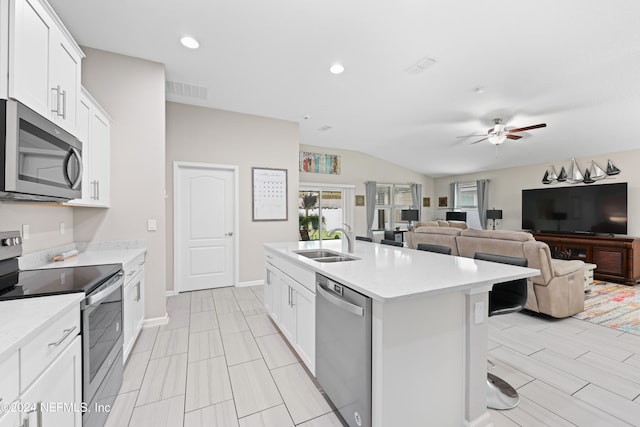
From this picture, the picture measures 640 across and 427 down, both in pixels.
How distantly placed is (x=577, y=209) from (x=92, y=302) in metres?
7.74

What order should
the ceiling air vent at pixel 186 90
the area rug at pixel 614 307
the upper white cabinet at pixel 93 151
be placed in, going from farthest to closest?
the ceiling air vent at pixel 186 90
the area rug at pixel 614 307
the upper white cabinet at pixel 93 151

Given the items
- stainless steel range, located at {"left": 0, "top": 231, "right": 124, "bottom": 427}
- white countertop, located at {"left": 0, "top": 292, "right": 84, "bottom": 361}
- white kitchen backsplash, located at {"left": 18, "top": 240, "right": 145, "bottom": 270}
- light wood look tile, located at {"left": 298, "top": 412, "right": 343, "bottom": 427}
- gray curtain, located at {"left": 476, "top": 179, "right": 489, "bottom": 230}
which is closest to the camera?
white countertop, located at {"left": 0, "top": 292, "right": 84, "bottom": 361}

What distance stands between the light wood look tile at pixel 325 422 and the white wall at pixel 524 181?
683 cm

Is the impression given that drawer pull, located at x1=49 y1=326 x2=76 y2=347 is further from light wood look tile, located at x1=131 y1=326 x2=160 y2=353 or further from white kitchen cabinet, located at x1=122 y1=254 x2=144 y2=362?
light wood look tile, located at x1=131 y1=326 x2=160 y2=353

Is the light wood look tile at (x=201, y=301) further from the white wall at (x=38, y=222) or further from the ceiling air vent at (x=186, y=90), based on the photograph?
the ceiling air vent at (x=186, y=90)

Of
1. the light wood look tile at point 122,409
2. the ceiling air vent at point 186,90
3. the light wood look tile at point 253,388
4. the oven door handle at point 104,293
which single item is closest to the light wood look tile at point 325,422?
the light wood look tile at point 253,388

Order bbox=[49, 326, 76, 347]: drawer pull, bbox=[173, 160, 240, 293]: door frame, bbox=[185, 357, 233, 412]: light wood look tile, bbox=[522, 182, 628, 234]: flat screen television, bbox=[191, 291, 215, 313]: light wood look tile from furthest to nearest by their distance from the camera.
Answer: bbox=[522, 182, 628, 234]: flat screen television, bbox=[173, 160, 240, 293]: door frame, bbox=[191, 291, 215, 313]: light wood look tile, bbox=[185, 357, 233, 412]: light wood look tile, bbox=[49, 326, 76, 347]: drawer pull

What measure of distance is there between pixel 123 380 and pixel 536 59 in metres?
5.08

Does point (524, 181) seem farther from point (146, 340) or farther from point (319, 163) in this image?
point (146, 340)

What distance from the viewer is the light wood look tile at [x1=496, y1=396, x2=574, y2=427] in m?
1.59

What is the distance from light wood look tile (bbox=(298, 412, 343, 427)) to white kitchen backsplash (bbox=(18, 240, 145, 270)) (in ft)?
7.19

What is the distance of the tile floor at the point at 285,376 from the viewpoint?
1649 millimetres

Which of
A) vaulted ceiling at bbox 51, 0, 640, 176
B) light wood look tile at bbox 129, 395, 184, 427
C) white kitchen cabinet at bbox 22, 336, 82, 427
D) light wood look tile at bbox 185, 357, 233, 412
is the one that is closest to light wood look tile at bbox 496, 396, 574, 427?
light wood look tile at bbox 185, 357, 233, 412

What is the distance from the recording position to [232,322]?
306 cm
